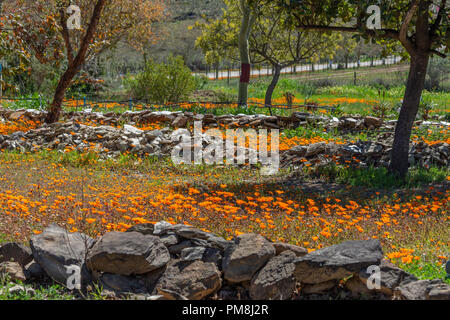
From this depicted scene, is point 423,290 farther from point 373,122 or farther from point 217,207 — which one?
point 373,122

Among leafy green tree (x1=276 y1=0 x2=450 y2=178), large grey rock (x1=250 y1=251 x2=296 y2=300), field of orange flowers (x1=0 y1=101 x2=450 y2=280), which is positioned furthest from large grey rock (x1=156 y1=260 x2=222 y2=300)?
leafy green tree (x1=276 y1=0 x2=450 y2=178)

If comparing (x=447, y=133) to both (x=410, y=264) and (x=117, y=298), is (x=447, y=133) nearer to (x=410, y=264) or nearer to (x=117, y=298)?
(x=410, y=264)

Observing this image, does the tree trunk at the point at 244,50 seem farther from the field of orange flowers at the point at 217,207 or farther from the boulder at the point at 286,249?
the boulder at the point at 286,249

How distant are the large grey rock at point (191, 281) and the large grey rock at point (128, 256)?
0.17 m

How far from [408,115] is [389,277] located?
6.93 m

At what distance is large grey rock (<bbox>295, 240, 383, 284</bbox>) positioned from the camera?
3.65 meters

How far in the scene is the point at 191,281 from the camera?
3795 mm

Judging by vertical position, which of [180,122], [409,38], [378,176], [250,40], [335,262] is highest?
[250,40]

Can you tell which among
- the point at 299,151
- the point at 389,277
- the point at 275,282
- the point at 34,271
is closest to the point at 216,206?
the point at 275,282

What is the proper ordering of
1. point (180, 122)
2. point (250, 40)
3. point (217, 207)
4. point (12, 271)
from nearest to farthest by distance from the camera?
point (12, 271), point (217, 207), point (180, 122), point (250, 40)

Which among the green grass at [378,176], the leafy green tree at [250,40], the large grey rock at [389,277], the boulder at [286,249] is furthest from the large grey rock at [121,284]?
the leafy green tree at [250,40]

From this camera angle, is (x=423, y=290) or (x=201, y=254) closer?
(x=423, y=290)

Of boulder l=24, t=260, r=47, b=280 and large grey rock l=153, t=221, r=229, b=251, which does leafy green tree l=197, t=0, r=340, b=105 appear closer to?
large grey rock l=153, t=221, r=229, b=251

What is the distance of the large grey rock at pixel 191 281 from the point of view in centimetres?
373
